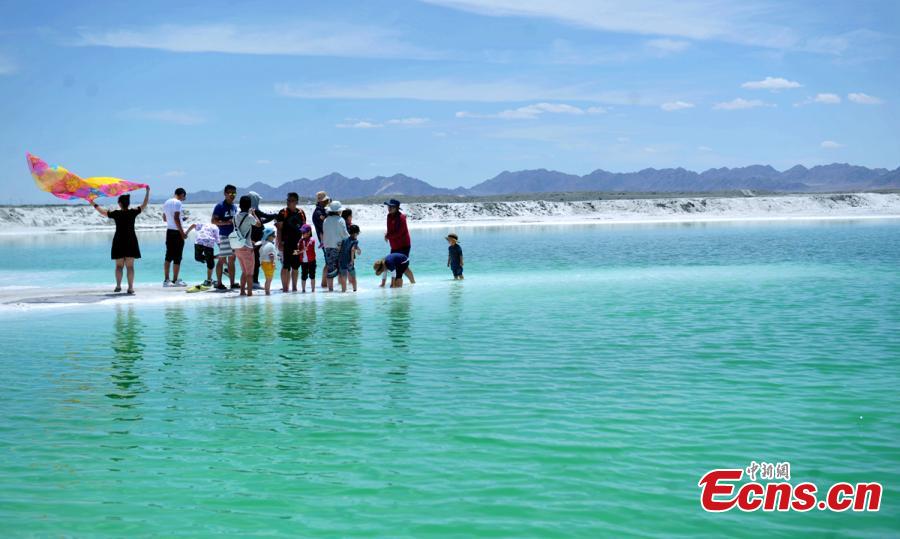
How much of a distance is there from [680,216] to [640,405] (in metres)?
83.9

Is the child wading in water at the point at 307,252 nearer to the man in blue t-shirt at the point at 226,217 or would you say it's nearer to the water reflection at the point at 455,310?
the man in blue t-shirt at the point at 226,217

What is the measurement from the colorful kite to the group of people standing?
26.0 inches

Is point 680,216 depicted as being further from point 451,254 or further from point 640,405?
point 640,405

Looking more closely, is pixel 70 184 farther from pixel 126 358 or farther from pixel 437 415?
pixel 437 415

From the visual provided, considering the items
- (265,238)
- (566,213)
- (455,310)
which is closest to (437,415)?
(455,310)

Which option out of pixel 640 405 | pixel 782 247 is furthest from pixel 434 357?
pixel 782 247

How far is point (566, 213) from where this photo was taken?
93625mm

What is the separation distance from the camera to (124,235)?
1744cm

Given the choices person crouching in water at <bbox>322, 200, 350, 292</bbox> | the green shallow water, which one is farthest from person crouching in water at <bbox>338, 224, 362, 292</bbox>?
the green shallow water

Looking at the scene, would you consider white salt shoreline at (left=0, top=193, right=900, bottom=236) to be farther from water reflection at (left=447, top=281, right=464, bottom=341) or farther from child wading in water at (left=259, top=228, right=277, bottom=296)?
child wading in water at (left=259, top=228, right=277, bottom=296)

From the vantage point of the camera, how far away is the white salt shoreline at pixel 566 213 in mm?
79125

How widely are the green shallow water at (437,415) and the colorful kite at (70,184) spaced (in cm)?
265

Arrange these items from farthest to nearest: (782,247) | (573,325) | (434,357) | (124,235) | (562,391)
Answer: (782,247)
(124,235)
(573,325)
(434,357)
(562,391)

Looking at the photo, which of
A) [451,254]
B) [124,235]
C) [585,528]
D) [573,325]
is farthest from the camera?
[451,254]
